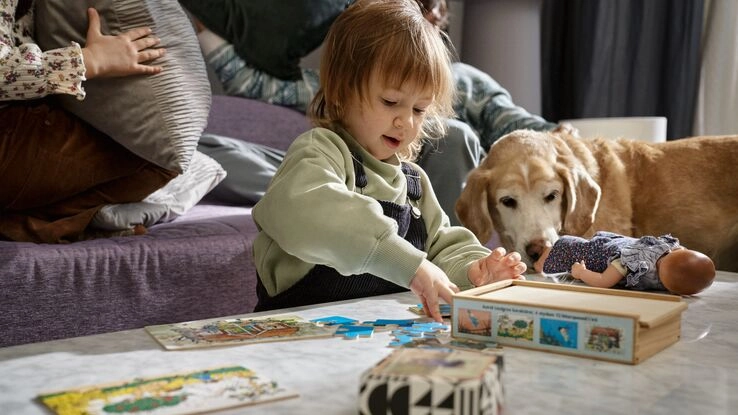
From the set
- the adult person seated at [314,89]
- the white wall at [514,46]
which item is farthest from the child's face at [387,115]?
the white wall at [514,46]

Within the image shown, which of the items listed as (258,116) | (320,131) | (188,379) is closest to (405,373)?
(188,379)

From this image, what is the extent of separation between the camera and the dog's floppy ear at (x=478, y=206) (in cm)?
191

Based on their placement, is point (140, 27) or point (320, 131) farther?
point (140, 27)

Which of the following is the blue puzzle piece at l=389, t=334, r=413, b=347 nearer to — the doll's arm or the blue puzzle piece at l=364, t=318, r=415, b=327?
the blue puzzle piece at l=364, t=318, r=415, b=327

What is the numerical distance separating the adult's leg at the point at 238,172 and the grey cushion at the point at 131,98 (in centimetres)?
56

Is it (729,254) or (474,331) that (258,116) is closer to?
(729,254)

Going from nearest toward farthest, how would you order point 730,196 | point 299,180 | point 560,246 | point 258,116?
point 299,180, point 560,246, point 730,196, point 258,116

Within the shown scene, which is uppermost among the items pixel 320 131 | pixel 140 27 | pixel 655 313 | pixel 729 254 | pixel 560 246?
pixel 140 27

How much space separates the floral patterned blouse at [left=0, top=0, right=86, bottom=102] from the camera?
147 cm

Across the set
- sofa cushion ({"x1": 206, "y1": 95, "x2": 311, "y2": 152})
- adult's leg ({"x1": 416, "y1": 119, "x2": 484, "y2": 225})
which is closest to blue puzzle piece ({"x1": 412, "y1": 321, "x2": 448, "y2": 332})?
adult's leg ({"x1": 416, "y1": 119, "x2": 484, "y2": 225})

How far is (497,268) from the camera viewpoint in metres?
1.05

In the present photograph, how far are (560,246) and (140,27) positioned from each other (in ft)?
3.24

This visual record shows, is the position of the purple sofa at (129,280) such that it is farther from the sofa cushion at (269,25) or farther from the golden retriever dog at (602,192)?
the sofa cushion at (269,25)

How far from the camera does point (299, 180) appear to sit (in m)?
1.05
